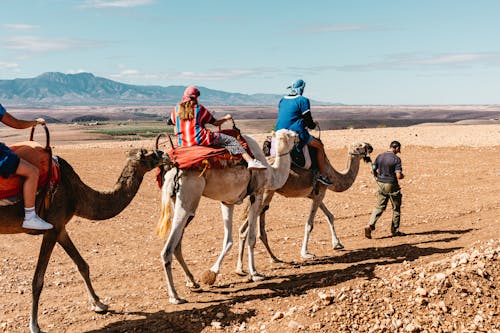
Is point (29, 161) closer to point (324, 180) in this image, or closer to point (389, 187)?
point (324, 180)

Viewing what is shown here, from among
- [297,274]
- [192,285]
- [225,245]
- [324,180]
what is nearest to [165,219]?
[225,245]

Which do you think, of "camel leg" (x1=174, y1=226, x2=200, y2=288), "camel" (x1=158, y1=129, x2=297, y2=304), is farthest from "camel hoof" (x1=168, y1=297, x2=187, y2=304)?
"camel leg" (x1=174, y1=226, x2=200, y2=288)

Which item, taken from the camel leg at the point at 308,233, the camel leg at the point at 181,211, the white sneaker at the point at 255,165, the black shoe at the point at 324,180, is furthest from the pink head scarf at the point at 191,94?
the camel leg at the point at 308,233

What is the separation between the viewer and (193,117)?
7832 millimetres

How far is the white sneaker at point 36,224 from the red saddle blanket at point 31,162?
1.24ft

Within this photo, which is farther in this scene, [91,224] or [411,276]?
[91,224]

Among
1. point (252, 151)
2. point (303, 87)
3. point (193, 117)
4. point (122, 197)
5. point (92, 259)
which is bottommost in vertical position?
point (92, 259)

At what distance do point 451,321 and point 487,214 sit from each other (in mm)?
8567

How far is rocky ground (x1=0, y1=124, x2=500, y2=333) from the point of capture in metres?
6.48

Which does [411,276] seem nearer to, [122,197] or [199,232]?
[122,197]

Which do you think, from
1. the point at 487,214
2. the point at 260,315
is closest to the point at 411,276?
the point at 260,315

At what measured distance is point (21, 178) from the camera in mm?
6402

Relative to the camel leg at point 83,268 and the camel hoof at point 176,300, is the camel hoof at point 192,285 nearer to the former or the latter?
the camel hoof at point 176,300

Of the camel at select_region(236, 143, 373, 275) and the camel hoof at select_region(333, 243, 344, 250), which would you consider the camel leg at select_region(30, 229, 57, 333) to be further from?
the camel hoof at select_region(333, 243, 344, 250)
